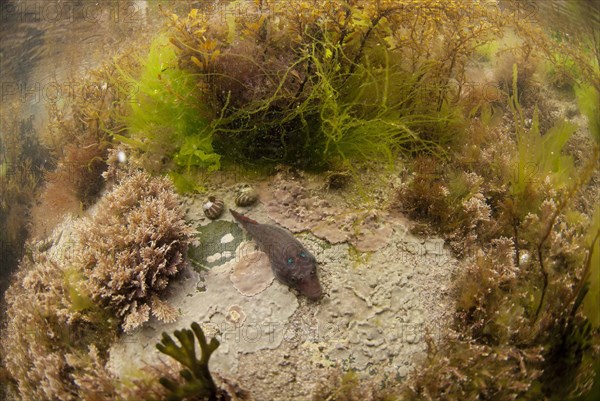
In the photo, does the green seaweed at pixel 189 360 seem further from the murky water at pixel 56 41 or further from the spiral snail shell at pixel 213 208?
the murky water at pixel 56 41

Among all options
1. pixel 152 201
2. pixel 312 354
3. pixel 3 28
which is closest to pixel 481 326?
pixel 312 354

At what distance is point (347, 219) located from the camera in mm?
4156

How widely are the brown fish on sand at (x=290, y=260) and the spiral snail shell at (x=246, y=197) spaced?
1.62 feet

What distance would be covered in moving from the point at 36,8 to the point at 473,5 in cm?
1178

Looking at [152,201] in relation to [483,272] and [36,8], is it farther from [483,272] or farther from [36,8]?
[36,8]

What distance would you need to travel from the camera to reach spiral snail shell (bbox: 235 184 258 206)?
430 centimetres

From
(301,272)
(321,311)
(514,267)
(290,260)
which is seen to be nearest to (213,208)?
(290,260)

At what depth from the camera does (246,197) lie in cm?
429

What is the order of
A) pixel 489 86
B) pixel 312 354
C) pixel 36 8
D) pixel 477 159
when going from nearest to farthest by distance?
pixel 312 354 → pixel 477 159 → pixel 489 86 → pixel 36 8

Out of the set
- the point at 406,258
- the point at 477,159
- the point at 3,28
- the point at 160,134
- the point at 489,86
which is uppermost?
the point at 489,86

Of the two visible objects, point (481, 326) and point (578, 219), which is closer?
point (481, 326)

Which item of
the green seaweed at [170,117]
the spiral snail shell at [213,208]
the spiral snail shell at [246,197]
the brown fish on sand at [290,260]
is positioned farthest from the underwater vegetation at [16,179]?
the brown fish on sand at [290,260]

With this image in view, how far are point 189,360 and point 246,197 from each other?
6.14 feet

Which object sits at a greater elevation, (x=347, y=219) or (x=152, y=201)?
(x=347, y=219)
